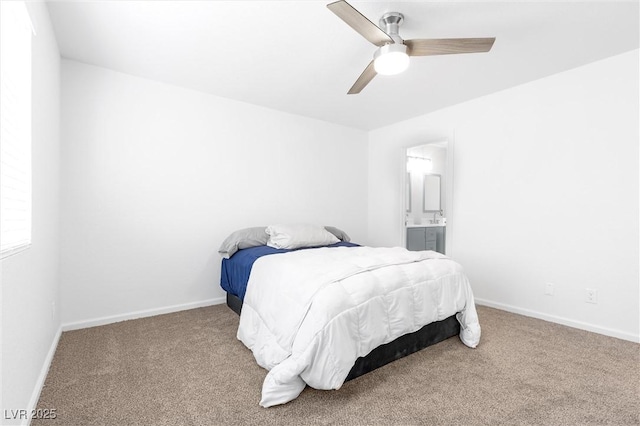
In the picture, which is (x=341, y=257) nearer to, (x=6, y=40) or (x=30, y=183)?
(x=30, y=183)

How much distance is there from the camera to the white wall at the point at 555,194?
8.27 feet

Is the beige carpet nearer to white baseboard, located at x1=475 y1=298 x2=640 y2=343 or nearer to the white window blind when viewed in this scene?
white baseboard, located at x1=475 y1=298 x2=640 y2=343

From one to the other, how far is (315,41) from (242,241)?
1.95 metres

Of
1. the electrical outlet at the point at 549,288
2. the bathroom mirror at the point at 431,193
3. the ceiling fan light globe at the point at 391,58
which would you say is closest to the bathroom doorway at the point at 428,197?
the bathroom mirror at the point at 431,193

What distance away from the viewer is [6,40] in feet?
4.43

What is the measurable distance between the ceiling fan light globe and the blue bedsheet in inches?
70.3

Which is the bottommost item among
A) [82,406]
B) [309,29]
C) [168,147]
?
[82,406]

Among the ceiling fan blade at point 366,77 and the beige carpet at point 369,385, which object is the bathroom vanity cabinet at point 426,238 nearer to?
the beige carpet at point 369,385

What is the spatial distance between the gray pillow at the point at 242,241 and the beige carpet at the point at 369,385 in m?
0.85

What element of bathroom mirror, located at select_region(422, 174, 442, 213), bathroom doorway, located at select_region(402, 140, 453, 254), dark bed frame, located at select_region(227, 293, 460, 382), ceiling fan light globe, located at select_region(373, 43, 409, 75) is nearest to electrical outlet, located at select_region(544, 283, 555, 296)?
bathroom doorway, located at select_region(402, 140, 453, 254)

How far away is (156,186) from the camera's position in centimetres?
305

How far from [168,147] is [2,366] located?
235cm

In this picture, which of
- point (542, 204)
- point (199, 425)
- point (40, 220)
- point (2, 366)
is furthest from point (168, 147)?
point (542, 204)

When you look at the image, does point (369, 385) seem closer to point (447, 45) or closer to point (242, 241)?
point (242, 241)
